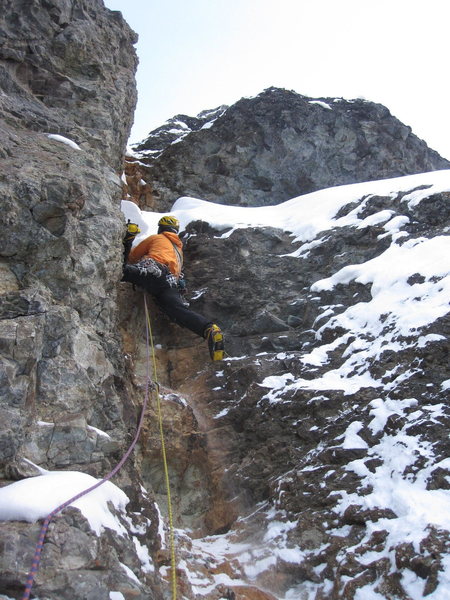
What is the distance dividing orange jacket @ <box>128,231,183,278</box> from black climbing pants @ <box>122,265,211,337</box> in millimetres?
364

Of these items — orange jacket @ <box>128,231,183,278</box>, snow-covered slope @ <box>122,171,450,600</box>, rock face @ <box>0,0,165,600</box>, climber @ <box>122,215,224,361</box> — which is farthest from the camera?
orange jacket @ <box>128,231,183,278</box>

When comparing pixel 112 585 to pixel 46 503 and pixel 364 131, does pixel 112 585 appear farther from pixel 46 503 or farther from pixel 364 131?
pixel 364 131

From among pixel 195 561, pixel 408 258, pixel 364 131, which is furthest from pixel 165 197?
pixel 195 561

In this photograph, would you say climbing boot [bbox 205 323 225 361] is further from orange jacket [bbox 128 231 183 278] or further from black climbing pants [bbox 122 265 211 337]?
orange jacket [bbox 128 231 183 278]

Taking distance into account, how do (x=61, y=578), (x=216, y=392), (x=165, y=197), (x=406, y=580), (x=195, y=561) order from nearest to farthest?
(x=61, y=578), (x=406, y=580), (x=195, y=561), (x=216, y=392), (x=165, y=197)

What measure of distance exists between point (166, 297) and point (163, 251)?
31.5 inches

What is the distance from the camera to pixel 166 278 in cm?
786

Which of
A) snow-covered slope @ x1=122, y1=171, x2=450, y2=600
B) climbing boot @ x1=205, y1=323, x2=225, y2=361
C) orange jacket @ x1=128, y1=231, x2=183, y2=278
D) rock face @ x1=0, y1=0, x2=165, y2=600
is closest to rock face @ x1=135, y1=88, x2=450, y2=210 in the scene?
orange jacket @ x1=128, y1=231, x2=183, y2=278

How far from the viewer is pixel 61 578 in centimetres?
340

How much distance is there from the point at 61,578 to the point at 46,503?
48 cm

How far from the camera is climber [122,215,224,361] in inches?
292

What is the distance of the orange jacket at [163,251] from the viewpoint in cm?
815

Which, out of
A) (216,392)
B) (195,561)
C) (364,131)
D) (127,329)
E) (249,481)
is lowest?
(195,561)

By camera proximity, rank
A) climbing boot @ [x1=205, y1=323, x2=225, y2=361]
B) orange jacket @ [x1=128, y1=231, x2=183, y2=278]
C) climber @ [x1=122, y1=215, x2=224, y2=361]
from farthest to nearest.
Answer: orange jacket @ [x1=128, y1=231, x2=183, y2=278], climber @ [x1=122, y1=215, x2=224, y2=361], climbing boot @ [x1=205, y1=323, x2=225, y2=361]
